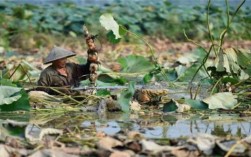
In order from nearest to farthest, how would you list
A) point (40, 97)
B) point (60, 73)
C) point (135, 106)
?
point (135, 106) → point (40, 97) → point (60, 73)

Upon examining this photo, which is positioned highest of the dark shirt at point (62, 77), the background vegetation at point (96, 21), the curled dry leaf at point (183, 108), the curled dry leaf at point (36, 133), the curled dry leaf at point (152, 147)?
the background vegetation at point (96, 21)

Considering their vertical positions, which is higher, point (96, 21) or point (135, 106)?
point (96, 21)

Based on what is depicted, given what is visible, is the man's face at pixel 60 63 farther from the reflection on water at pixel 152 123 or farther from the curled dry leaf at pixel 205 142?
the curled dry leaf at pixel 205 142

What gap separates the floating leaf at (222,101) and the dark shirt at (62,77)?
1.14 metres

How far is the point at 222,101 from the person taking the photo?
5.32 meters

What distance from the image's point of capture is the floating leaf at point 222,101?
5.27 meters

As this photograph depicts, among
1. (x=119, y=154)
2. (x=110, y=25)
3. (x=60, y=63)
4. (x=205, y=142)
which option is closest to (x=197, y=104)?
(x=110, y=25)

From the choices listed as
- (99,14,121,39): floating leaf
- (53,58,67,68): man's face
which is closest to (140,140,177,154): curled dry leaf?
(99,14,121,39): floating leaf

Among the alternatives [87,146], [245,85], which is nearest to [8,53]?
[245,85]

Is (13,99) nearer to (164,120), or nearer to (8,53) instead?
(164,120)

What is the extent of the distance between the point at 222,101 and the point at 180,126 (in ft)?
1.97

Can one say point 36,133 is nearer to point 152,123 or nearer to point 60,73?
point 152,123

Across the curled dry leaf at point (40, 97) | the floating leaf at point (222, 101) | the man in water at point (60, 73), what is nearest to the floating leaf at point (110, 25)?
the man in water at point (60, 73)

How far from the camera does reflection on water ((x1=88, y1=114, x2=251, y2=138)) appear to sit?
4586mm
